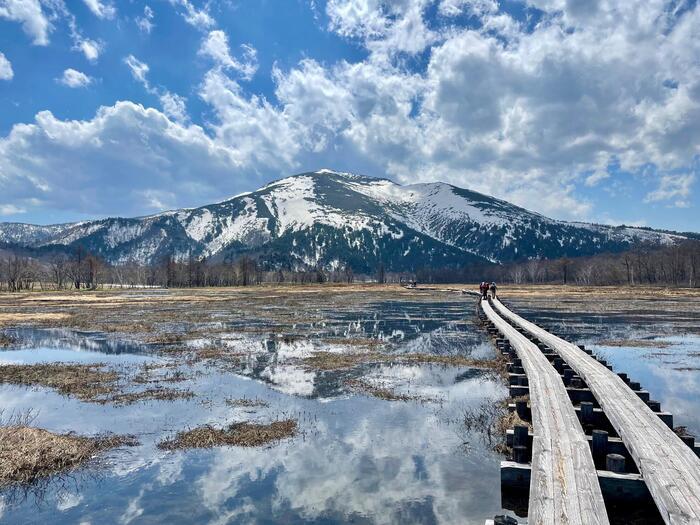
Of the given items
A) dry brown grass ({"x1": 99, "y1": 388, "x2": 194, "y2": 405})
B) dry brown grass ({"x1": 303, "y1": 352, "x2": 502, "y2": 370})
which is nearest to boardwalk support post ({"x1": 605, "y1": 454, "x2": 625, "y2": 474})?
dry brown grass ({"x1": 99, "y1": 388, "x2": 194, "y2": 405})

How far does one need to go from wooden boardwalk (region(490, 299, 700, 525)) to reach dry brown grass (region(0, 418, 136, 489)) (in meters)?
13.8

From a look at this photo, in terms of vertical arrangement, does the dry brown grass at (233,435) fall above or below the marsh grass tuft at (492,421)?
below

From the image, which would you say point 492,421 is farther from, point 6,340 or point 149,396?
point 6,340

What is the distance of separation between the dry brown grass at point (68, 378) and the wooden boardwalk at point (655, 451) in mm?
19416

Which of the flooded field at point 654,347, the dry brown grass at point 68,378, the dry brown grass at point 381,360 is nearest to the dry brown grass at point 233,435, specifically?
the dry brown grass at point 68,378

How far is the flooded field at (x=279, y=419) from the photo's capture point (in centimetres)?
1098

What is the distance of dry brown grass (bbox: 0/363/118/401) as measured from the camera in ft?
70.0

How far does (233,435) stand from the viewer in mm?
15328

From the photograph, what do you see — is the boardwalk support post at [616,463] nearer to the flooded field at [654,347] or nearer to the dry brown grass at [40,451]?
the flooded field at [654,347]

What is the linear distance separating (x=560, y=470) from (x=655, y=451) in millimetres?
2850

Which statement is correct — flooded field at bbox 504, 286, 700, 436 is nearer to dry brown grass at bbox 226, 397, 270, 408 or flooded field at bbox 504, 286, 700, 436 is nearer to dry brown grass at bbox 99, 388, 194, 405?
dry brown grass at bbox 226, 397, 270, 408

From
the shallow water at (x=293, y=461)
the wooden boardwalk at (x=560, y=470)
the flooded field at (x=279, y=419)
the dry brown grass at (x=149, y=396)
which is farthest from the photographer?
the dry brown grass at (x=149, y=396)

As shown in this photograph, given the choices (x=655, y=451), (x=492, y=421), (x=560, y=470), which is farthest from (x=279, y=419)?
(x=655, y=451)

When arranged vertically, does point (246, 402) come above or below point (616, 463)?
below
